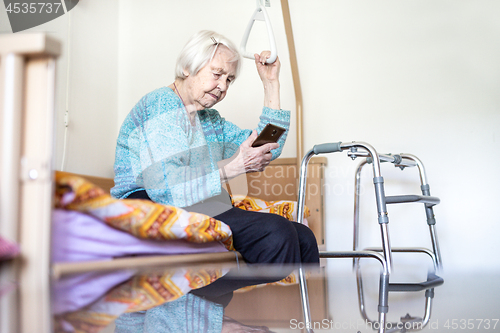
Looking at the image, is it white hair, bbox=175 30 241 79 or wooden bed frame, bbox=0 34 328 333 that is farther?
white hair, bbox=175 30 241 79

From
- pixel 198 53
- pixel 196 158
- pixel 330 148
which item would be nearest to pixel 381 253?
pixel 330 148

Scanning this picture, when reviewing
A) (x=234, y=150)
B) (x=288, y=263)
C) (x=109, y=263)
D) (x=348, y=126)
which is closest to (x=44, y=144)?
(x=109, y=263)

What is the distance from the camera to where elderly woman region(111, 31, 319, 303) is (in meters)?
1.04

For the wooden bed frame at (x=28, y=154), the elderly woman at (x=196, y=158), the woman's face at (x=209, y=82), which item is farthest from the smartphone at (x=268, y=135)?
the wooden bed frame at (x=28, y=154)

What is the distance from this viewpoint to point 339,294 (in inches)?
25.4

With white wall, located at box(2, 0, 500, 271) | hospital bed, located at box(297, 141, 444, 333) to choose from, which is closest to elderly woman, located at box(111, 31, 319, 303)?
hospital bed, located at box(297, 141, 444, 333)

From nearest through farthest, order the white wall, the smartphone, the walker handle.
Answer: the smartphone → the walker handle → the white wall

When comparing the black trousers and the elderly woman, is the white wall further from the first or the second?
the black trousers

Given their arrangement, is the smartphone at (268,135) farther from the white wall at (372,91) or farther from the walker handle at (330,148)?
the white wall at (372,91)

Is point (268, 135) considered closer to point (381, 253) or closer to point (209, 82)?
point (209, 82)

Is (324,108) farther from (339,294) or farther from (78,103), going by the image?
(339,294)

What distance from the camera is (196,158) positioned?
3.79 ft

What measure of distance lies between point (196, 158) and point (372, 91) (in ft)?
3.99

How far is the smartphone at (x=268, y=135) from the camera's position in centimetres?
119
